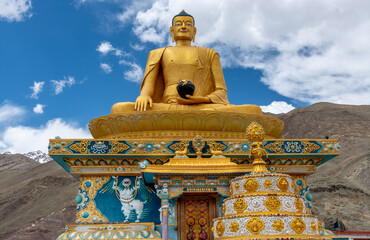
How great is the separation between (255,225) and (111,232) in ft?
9.90

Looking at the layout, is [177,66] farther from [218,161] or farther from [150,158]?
[218,161]

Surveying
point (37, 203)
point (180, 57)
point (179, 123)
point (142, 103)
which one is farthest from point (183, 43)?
point (37, 203)

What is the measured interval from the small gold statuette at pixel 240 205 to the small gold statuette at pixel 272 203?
9.0 inches

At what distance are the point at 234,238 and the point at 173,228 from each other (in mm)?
2184

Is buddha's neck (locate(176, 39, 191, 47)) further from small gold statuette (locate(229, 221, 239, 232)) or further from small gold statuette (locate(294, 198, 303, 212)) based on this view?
small gold statuette (locate(229, 221, 239, 232))

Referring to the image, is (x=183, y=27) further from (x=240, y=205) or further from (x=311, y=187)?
(x=311, y=187)

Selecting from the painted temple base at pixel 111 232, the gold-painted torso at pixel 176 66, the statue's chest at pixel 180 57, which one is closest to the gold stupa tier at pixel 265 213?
the painted temple base at pixel 111 232

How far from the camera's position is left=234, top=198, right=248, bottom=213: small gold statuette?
432cm

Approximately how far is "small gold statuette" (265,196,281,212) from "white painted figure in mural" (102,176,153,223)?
125 inches

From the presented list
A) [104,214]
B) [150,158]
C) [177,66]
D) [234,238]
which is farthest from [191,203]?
[177,66]

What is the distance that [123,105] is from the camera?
329 inches

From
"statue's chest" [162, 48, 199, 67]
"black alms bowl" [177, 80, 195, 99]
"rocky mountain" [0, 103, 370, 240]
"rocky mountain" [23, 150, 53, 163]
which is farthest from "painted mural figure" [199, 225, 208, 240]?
"rocky mountain" [23, 150, 53, 163]

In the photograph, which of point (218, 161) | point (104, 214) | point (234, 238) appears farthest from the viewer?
point (104, 214)

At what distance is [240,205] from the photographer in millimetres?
4336
